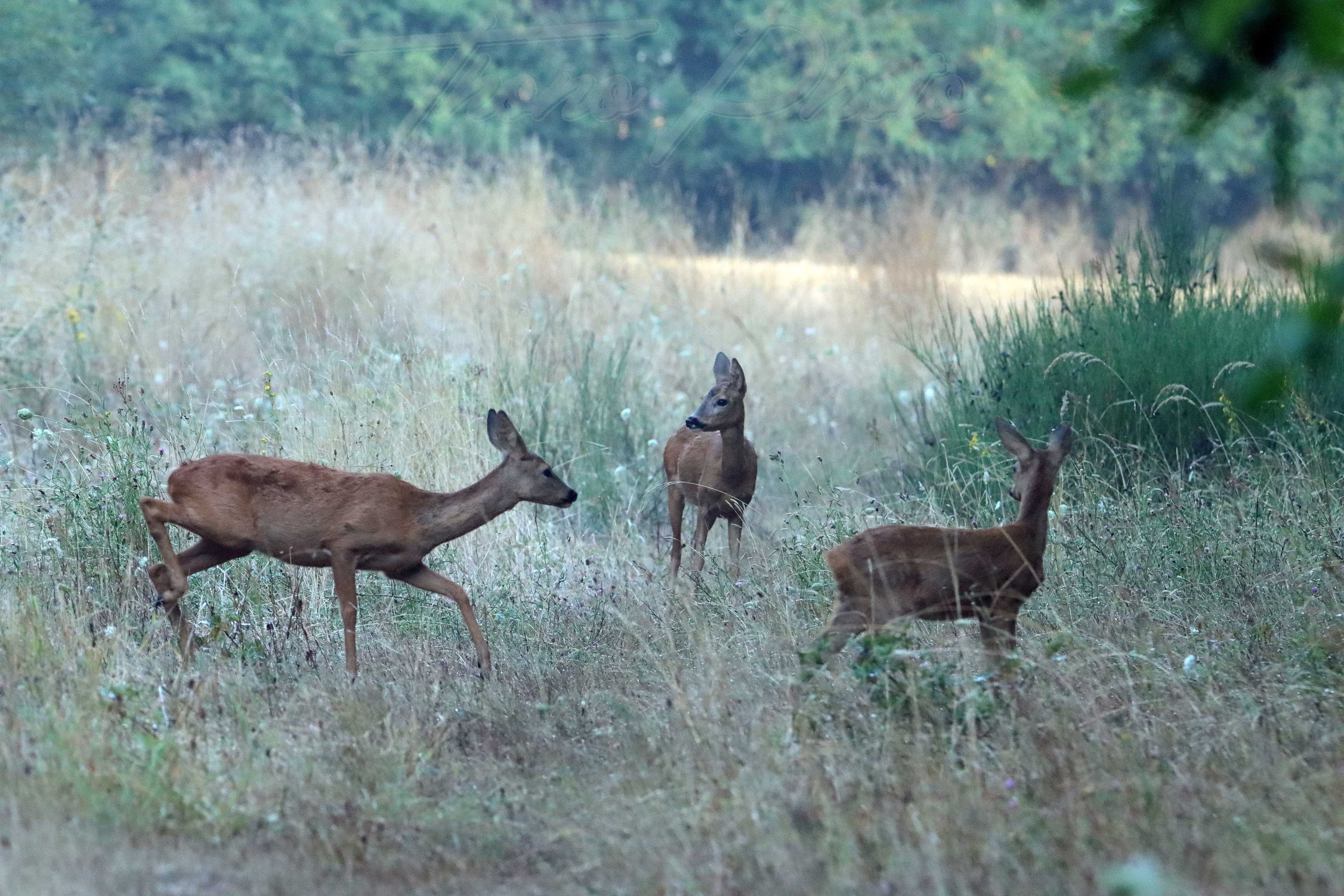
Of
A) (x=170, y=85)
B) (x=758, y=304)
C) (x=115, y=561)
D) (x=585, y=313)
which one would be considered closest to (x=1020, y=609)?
(x=115, y=561)

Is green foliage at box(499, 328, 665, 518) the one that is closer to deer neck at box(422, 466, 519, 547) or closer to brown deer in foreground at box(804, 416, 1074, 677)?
deer neck at box(422, 466, 519, 547)

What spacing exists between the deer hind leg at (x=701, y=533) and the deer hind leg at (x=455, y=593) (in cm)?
152

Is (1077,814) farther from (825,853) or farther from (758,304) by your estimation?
(758,304)

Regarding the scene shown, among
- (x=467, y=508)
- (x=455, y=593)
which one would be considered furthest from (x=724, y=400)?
(x=455, y=593)

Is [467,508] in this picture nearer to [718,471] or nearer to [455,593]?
[455,593]

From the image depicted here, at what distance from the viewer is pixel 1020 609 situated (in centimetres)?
621

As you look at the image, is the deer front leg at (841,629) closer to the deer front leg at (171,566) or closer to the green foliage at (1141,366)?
the deer front leg at (171,566)

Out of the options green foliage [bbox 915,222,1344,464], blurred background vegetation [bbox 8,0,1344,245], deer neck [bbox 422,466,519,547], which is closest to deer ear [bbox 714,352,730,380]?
green foliage [bbox 915,222,1344,464]

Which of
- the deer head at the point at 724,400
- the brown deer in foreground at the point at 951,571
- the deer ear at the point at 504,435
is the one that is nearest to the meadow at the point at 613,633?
the brown deer in foreground at the point at 951,571

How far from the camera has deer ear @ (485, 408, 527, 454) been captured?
6172 mm

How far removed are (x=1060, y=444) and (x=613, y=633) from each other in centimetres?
194

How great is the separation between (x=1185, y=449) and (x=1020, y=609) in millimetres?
2465

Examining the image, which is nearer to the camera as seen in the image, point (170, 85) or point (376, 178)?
point (376, 178)

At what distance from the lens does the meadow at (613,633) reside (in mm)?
→ 4062
